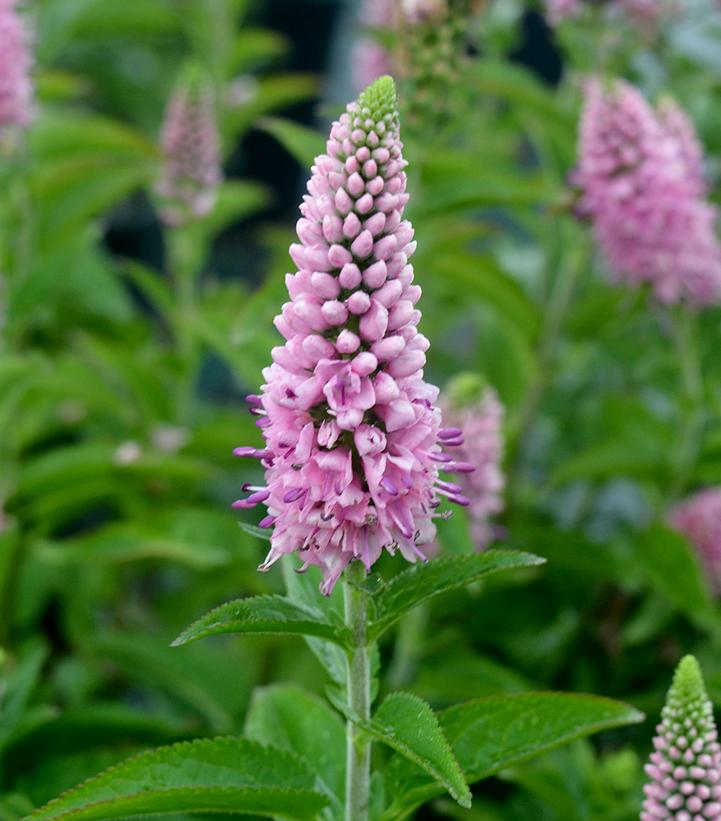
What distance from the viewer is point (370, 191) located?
90 centimetres

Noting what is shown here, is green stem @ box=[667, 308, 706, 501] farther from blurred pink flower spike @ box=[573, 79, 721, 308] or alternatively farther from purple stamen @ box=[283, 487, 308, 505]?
purple stamen @ box=[283, 487, 308, 505]

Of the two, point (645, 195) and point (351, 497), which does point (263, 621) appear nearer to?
point (351, 497)

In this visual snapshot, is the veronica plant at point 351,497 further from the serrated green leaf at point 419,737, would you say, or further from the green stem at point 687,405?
the green stem at point 687,405

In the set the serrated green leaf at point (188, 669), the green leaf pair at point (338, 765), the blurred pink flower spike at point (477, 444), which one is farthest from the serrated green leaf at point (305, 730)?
the serrated green leaf at point (188, 669)

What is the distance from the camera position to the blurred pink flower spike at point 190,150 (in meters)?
2.42

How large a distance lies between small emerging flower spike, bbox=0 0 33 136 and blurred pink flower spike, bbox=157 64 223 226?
382 millimetres

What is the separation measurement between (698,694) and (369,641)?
0.31 m

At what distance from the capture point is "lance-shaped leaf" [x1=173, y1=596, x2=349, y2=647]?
0.92 m

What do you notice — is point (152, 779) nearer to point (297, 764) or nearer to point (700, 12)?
point (297, 764)

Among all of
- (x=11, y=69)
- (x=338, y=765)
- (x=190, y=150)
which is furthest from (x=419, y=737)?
(x=190, y=150)

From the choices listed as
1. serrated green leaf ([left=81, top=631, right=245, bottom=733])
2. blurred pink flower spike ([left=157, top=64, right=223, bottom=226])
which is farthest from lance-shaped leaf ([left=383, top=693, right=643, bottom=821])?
blurred pink flower spike ([left=157, top=64, right=223, bottom=226])

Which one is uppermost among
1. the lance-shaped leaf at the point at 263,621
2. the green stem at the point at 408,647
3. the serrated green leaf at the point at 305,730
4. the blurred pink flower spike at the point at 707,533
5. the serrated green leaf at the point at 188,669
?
the lance-shaped leaf at the point at 263,621

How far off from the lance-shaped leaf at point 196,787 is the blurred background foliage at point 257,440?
1.50 ft

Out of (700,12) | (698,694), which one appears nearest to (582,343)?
(700,12)
